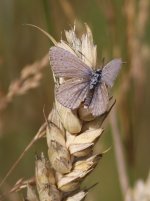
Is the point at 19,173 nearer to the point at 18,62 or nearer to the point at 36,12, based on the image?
the point at 18,62

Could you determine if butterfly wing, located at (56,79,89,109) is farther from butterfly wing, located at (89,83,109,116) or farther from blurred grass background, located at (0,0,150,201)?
blurred grass background, located at (0,0,150,201)

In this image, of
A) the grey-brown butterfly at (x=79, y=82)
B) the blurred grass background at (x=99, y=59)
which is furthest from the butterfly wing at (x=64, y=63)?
the blurred grass background at (x=99, y=59)

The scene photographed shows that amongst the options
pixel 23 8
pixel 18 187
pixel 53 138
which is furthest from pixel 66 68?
pixel 23 8

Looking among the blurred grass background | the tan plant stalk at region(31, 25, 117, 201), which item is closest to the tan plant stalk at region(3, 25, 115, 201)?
the tan plant stalk at region(31, 25, 117, 201)

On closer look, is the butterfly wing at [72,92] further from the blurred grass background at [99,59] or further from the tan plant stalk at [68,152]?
the blurred grass background at [99,59]

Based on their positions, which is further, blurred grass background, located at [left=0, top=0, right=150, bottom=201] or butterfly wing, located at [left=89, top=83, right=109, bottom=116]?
blurred grass background, located at [left=0, top=0, right=150, bottom=201]

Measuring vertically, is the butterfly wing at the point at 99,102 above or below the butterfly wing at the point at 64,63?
below

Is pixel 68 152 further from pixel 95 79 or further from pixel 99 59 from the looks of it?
pixel 99 59
